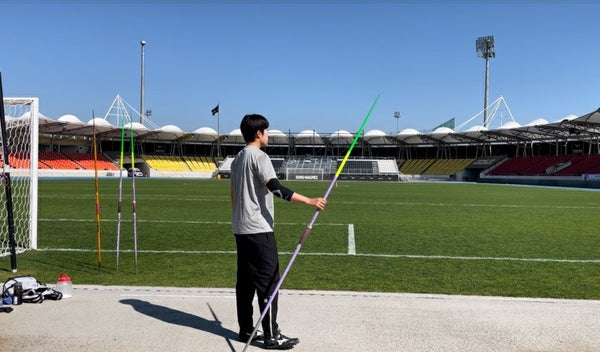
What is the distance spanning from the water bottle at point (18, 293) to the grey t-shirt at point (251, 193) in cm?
267

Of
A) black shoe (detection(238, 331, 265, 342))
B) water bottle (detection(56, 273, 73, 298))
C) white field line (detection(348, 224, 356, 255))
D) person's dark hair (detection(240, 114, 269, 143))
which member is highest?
person's dark hair (detection(240, 114, 269, 143))

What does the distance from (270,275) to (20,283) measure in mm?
2888

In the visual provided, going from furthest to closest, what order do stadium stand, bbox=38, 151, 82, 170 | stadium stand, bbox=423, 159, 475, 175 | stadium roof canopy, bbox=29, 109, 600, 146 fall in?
stadium stand, bbox=423, 159, 475, 175
stadium stand, bbox=38, 151, 82, 170
stadium roof canopy, bbox=29, 109, 600, 146

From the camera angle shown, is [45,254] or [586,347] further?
[45,254]

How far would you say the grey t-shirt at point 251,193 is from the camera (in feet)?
13.0

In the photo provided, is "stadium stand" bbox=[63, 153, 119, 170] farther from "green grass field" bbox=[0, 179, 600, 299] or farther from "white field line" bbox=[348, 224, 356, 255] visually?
"white field line" bbox=[348, 224, 356, 255]

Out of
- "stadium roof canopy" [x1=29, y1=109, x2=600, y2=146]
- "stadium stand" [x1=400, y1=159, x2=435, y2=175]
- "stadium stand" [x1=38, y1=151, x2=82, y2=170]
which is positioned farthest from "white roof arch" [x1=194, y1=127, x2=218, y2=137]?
"stadium stand" [x1=400, y1=159, x2=435, y2=175]

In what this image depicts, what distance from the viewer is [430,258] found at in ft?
27.0

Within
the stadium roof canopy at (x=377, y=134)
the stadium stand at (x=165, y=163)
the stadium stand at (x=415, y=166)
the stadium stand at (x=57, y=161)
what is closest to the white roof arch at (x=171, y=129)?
the stadium roof canopy at (x=377, y=134)

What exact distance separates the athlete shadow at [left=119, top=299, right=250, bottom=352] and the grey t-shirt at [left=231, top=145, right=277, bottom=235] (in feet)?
3.15

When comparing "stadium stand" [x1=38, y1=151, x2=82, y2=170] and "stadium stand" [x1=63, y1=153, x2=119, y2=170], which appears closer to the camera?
"stadium stand" [x1=38, y1=151, x2=82, y2=170]

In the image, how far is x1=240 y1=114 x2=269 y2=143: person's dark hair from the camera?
4090 millimetres

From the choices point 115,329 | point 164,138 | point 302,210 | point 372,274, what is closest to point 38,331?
point 115,329

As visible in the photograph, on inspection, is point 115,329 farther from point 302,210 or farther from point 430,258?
point 302,210
